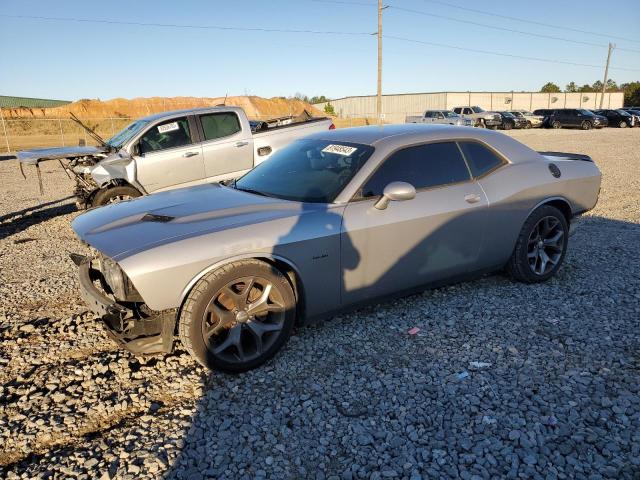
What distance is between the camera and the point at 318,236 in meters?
3.27

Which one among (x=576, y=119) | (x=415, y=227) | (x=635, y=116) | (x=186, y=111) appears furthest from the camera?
(x=635, y=116)

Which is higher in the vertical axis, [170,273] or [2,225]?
[170,273]

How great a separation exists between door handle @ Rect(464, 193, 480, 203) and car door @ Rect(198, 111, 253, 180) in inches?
195

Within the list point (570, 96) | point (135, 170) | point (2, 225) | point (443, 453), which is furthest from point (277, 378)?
point (570, 96)

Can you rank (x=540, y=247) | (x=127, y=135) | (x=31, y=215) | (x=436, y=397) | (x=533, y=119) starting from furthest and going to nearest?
1. (x=533, y=119)
2. (x=31, y=215)
3. (x=127, y=135)
4. (x=540, y=247)
5. (x=436, y=397)

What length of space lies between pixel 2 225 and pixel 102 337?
5.72m

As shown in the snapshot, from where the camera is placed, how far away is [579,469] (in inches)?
90.1

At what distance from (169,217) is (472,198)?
8.13 feet

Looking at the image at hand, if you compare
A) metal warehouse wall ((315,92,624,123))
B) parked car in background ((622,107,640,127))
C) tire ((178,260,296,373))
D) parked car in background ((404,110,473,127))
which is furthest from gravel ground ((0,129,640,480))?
metal warehouse wall ((315,92,624,123))

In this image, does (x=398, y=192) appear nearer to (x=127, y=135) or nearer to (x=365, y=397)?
(x=365, y=397)

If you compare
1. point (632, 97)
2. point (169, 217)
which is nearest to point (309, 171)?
point (169, 217)

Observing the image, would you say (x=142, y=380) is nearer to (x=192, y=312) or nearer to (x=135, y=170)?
(x=192, y=312)

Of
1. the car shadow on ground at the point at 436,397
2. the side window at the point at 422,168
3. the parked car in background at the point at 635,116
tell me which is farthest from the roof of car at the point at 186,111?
the parked car in background at the point at 635,116

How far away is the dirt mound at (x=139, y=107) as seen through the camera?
174ft
